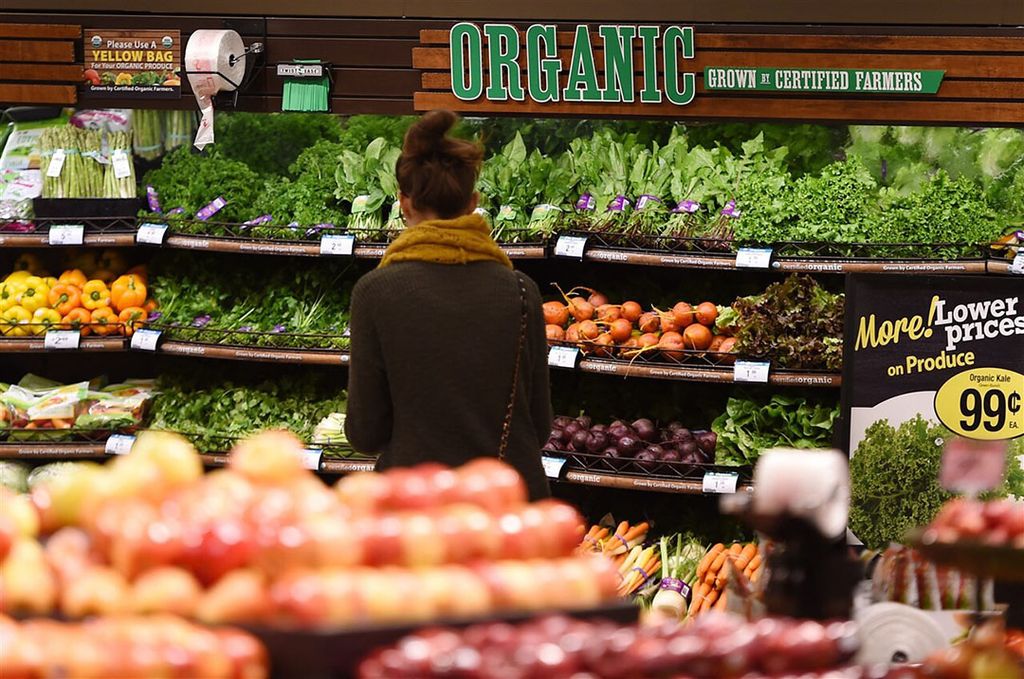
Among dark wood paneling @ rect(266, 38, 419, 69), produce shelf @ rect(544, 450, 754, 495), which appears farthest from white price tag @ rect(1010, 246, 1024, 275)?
dark wood paneling @ rect(266, 38, 419, 69)

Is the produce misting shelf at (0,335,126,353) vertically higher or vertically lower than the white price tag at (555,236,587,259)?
lower

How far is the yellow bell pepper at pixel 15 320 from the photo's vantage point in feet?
19.1

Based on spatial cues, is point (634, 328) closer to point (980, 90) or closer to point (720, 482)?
point (720, 482)

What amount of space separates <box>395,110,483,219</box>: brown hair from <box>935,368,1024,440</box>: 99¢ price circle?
1.97 m

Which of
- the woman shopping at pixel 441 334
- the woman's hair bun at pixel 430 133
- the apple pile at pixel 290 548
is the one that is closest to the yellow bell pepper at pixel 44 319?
the woman shopping at pixel 441 334

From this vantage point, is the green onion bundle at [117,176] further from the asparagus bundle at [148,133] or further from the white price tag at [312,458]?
the white price tag at [312,458]

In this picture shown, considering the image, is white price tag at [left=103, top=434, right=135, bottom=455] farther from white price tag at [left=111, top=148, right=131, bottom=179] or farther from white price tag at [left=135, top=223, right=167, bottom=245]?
white price tag at [left=111, top=148, right=131, bottom=179]

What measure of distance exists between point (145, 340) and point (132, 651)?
13.8 ft

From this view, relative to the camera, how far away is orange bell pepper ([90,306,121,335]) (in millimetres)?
5809

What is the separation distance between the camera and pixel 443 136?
316 centimetres

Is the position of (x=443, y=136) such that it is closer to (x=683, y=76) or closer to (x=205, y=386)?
(x=683, y=76)

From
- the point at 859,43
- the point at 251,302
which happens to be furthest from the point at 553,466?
the point at 859,43

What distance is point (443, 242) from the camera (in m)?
3.13

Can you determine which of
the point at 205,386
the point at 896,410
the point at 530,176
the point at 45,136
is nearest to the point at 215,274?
the point at 205,386
